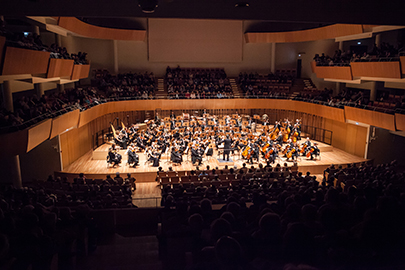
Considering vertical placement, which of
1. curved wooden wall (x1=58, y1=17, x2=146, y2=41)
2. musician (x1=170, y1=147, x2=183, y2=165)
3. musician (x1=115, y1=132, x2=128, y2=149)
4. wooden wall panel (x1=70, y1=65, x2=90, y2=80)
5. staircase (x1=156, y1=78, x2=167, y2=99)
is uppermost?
curved wooden wall (x1=58, y1=17, x2=146, y2=41)

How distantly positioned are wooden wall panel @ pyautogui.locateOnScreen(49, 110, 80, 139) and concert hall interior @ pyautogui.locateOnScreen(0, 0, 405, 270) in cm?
9

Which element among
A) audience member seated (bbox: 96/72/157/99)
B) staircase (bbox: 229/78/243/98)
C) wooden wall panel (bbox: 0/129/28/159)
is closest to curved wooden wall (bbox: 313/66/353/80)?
staircase (bbox: 229/78/243/98)

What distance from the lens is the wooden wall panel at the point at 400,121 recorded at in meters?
11.6

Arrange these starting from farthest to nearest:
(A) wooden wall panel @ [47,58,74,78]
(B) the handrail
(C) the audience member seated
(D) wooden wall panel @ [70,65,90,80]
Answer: (C) the audience member seated → (D) wooden wall panel @ [70,65,90,80] → (A) wooden wall panel @ [47,58,74,78] → (B) the handrail

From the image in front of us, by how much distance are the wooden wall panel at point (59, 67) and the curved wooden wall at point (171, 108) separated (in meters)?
1.64

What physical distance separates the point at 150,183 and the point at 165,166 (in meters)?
1.51

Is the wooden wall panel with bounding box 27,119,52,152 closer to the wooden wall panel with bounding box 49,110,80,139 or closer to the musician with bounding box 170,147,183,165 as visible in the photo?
the wooden wall panel with bounding box 49,110,80,139

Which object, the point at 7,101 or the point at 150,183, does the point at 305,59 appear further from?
the point at 7,101

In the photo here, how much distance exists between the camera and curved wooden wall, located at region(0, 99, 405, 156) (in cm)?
894

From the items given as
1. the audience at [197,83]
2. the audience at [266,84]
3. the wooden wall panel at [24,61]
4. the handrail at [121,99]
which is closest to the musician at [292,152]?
the handrail at [121,99]

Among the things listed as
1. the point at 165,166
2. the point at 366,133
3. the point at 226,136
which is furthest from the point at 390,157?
the point at 165,166

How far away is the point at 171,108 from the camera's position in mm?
20750

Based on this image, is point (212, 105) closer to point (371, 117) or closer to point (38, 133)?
point (371, 117)

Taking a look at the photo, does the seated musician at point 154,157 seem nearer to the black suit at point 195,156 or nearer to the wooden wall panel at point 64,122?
the black suit at point 195,156
